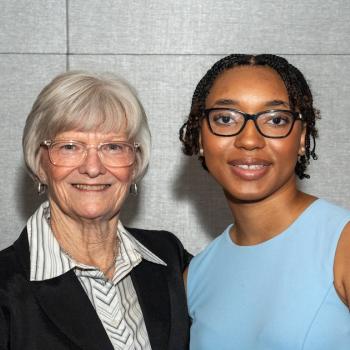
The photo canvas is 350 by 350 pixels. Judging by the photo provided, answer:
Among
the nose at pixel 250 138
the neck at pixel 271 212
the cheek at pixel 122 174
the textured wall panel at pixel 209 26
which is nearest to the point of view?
the nose at pixel 250 138

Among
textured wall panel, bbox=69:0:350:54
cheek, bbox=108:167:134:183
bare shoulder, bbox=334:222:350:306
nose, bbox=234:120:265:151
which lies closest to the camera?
bare shoulder, bbox=334:222:350:306

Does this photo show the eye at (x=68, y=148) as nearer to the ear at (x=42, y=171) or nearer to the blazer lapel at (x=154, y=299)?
the ear at (x=42, y=171)

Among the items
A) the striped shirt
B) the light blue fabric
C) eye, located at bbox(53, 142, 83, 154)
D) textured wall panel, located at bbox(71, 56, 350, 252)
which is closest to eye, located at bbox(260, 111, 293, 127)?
the light blue fabric

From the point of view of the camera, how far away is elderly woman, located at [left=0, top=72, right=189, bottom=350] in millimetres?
1758

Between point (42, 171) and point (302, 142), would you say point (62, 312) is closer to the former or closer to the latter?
point (42, 171)

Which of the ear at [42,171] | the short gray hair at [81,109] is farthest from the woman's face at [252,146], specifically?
the ear at [42,171]

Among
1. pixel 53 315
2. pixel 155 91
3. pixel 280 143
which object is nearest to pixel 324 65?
pixel 155 91

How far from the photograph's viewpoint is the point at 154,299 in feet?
6.57

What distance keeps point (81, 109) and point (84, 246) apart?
42 centimetres

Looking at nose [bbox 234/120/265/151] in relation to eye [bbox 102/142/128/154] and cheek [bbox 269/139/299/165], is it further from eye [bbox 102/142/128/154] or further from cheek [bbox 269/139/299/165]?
eye [bbox 102/142/128/154]

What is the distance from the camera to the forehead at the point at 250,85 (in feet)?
5.79

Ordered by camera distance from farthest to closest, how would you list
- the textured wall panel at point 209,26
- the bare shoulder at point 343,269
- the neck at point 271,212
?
1. the textured wall panel at point 209,26
2. the neck at point 271,212
3. the bare shoulder at point 343,269

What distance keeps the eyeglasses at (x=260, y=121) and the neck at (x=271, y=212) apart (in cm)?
19

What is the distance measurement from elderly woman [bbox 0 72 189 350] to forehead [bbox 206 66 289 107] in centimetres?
29
